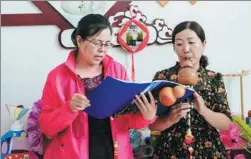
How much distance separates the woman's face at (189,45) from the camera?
1189 millimetres

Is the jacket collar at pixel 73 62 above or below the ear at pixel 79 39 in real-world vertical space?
below

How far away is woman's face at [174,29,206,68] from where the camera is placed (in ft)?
3.90

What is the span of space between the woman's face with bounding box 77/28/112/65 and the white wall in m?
0.55

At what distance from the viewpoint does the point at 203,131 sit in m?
1.21

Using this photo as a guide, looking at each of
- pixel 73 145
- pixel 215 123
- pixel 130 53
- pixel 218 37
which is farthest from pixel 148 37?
pixel 73 145

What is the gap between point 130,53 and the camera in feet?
5.67

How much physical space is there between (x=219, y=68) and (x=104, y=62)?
0.81 metres

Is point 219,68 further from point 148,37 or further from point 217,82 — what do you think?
point 217,82

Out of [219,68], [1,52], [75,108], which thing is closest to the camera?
[75,108]

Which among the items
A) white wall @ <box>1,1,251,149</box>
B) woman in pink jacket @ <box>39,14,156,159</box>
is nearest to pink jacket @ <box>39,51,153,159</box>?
woman in pink jacket @ <box>39,14,156,159</box>

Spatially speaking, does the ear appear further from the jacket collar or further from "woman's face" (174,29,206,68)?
"woman's face" (174,29,206,68)

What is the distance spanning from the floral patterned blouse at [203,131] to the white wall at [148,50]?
0.54 m

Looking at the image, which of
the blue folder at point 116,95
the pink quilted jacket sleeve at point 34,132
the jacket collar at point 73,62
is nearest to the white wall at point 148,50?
the pink quilted jacket sleeve at point 34,132

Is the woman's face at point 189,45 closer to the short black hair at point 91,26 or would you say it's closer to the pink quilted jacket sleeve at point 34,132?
the short black hair at point 91,26
